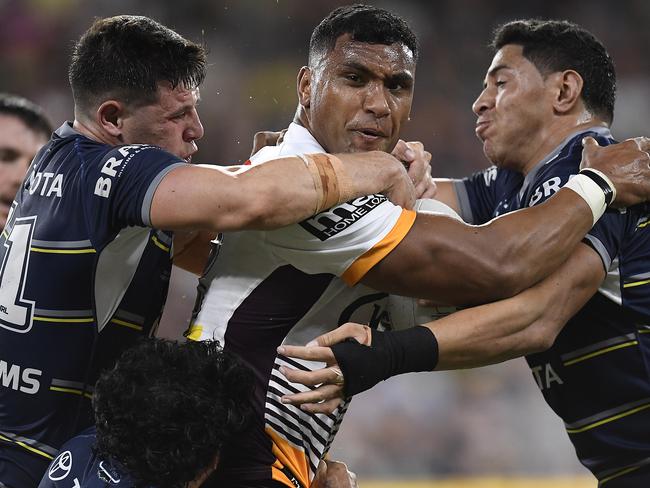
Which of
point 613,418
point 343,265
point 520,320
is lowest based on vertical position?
point 613,418

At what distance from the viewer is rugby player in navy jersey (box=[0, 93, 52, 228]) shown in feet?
20.1

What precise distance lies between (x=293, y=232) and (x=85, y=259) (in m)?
0.74

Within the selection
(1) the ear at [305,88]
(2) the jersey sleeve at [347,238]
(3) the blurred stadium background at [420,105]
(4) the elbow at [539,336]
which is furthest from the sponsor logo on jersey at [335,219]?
(3) the blurred stadium background at [420,105]

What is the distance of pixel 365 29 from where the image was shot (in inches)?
146

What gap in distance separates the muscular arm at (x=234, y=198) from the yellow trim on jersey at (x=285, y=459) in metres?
0.77

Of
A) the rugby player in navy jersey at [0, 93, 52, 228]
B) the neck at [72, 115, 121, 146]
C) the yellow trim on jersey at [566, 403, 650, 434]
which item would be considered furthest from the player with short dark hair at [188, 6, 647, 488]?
the rugby player in navy jersey at [0, 93, 52, 228]

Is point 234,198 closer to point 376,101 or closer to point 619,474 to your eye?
point 376,101

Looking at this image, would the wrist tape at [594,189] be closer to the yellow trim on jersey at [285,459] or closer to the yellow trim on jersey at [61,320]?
the yellow trim on jersey at [285,459]

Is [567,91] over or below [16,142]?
over

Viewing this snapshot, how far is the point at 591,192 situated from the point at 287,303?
120cm

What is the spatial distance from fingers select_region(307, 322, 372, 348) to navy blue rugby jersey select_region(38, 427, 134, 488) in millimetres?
770

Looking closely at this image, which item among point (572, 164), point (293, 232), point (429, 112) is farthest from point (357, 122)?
point (429, 112)

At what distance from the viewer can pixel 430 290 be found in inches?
135

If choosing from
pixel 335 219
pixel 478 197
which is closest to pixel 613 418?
pixel 478 197
